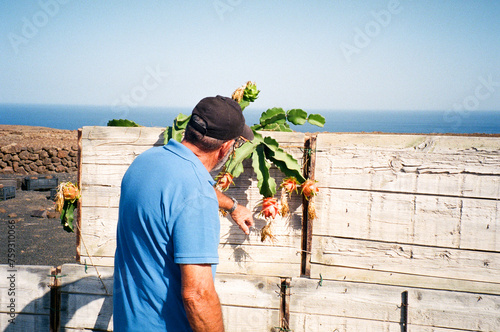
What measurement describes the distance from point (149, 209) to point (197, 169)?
25 centimetres

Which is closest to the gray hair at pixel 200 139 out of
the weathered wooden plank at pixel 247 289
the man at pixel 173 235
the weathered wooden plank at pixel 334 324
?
the man at pixel 173 235

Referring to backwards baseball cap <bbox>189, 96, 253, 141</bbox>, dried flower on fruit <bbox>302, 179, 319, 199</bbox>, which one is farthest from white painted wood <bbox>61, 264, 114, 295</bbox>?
backwards baseball cap <bbox>189, 96, 253, 141</bbox>

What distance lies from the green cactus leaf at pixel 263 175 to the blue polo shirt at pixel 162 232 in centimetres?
88

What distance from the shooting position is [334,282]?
257 cm

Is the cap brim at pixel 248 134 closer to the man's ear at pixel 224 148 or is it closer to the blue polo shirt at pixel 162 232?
the man's ear at pixel 224 148

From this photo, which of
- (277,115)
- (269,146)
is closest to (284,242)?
(269,146)

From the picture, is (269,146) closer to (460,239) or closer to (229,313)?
(229,313)

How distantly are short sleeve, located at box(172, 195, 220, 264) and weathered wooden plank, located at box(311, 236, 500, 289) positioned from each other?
126 cm

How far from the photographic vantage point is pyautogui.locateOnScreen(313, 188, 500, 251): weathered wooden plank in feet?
7.99

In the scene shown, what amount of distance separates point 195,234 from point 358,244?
142 centimetres

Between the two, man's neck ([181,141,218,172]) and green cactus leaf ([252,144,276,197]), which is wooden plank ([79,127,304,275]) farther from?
man's neck ([181,141,218,172])

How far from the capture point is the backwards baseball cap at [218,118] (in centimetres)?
174

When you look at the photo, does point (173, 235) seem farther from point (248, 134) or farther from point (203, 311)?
point (248, 134)

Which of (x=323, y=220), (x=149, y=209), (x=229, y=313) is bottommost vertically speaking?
(x=229, y=313)
